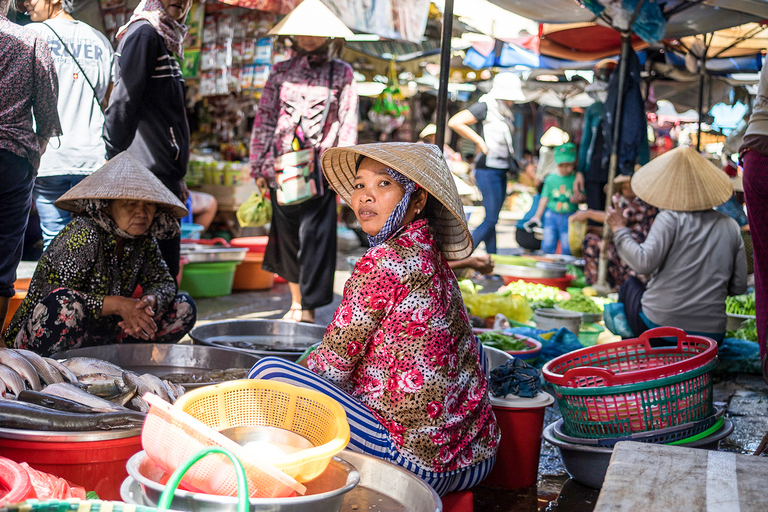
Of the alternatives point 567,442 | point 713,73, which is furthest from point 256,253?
point 713,73

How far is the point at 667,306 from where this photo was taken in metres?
4.43

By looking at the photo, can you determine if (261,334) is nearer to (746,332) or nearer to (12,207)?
(12,207)

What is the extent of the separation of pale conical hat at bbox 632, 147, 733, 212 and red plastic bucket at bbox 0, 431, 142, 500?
3403 mm

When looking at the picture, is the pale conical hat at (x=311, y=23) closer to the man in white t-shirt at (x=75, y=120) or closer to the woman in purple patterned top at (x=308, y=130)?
the woman in purple patterned top at (x=308, y=130)

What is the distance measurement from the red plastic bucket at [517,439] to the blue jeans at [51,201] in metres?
2.82

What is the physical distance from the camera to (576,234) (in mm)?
9195

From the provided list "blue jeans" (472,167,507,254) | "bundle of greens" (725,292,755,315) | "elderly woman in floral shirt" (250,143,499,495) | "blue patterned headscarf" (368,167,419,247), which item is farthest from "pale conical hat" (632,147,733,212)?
"blue jeans" (472,167,507,254)

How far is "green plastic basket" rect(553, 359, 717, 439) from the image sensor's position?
9.08ft

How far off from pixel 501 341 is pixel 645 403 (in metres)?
1.47

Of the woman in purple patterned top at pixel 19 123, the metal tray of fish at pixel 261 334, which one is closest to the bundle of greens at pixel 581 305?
the metal tray of fish at pixel 261 334

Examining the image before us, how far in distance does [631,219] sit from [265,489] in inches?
210

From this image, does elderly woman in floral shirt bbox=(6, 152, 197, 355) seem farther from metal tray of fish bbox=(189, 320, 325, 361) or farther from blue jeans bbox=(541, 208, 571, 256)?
blue jeans bbox=(541, 208, 571, 256)

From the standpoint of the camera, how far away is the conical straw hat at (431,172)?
2.33m

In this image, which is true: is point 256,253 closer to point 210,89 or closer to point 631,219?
point 210,89
